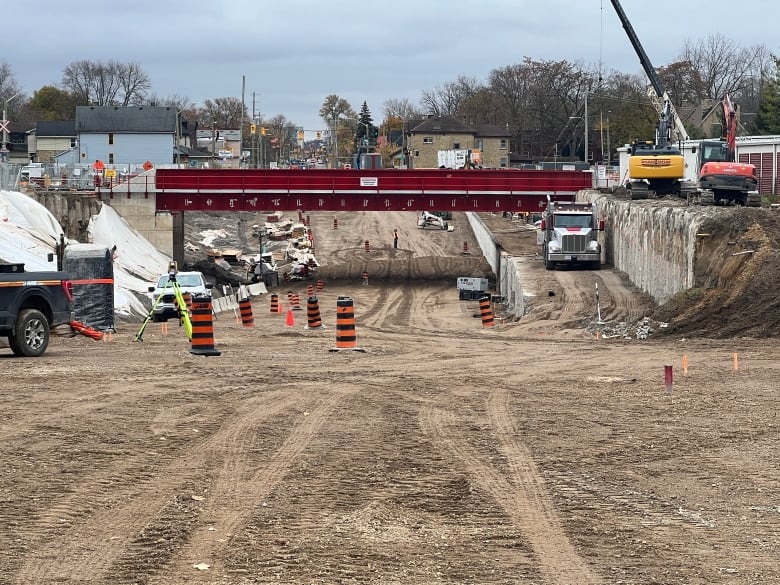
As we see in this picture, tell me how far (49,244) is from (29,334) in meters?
18.2

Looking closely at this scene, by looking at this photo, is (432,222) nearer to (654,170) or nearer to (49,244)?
(654,170)

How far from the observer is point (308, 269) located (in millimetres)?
68125

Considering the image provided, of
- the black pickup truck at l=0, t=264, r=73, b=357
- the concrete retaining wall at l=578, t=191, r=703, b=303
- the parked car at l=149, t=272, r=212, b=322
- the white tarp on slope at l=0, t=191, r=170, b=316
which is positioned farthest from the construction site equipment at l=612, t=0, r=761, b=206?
the black pickup truck at l=0, t=264, r=73, b=357

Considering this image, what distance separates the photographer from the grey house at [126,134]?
374 ft

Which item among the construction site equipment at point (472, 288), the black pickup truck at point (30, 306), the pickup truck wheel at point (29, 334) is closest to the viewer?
Answer: the black pickup truck at point (30, 306)

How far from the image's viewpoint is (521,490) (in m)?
11.2

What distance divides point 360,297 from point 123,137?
65663 mm

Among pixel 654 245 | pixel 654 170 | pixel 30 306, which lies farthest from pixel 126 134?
pixel 30 306

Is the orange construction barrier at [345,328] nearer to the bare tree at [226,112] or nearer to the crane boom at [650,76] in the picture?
the crane boom at [650,76]

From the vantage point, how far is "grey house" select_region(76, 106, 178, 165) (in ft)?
374

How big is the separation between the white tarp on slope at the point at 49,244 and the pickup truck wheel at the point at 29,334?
37.8ft

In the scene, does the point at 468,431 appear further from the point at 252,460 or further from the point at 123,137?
the point at 123,137

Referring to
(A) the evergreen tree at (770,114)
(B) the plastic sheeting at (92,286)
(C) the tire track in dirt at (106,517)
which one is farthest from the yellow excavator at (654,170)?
(A) the evergreen tree at (770,114)

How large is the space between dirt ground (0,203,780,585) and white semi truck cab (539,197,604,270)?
2078cm
